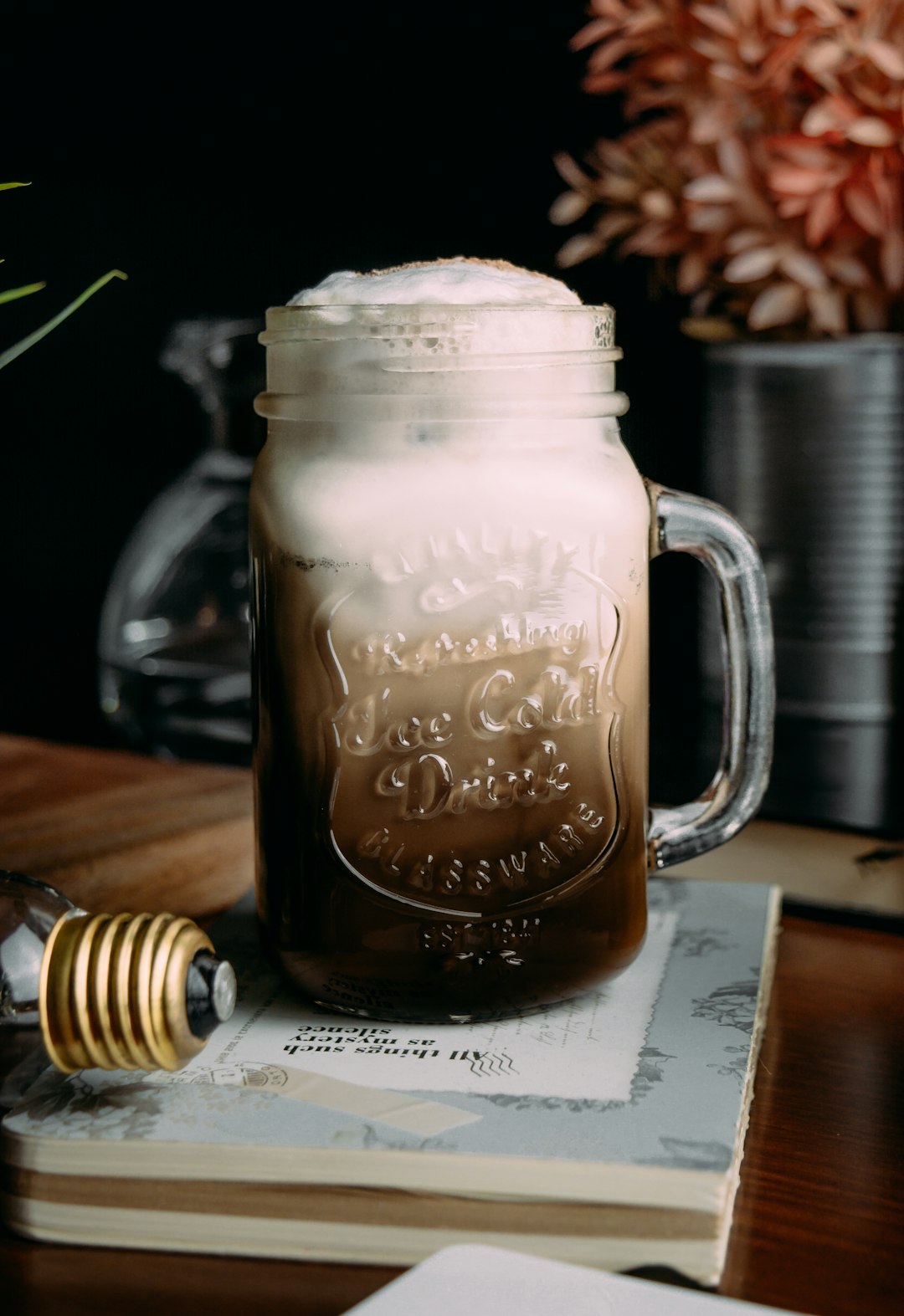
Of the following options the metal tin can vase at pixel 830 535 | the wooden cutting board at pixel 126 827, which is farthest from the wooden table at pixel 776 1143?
the metal tin can vase at pixel 830 535

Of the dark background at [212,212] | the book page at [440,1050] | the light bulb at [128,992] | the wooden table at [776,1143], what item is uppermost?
the dark background at [212,212]

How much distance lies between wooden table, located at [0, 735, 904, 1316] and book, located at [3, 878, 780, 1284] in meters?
0.01

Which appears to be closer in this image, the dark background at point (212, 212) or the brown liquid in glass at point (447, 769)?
the brown liquid in glass at point (447, 769)

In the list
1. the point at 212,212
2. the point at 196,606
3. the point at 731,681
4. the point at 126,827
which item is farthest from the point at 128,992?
the point at 212,212

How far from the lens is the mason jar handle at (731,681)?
1.93 feet

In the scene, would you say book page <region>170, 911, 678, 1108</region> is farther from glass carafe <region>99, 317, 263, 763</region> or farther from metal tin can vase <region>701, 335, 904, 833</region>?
glass carafe <region>99, 317, 263, 763</region>

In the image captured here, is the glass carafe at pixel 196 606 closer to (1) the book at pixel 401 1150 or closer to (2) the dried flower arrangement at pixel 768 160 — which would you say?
(2) the dried flower arrangement at pixel 768 160

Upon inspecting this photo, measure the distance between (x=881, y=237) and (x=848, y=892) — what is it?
35 cm

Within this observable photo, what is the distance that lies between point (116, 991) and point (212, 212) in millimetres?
979

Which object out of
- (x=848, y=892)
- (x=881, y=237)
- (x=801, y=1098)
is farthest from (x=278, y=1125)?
(x=881, y=237)

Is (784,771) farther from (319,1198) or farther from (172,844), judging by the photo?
(319,1198)

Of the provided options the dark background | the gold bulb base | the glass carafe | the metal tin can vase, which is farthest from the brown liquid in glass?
the glass carafe

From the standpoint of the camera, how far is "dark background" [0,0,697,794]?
1077mm

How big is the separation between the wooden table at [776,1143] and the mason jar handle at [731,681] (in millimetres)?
77
